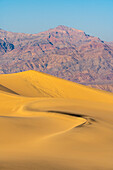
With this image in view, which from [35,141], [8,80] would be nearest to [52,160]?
[35,141]

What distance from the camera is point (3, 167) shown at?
15.8 feet

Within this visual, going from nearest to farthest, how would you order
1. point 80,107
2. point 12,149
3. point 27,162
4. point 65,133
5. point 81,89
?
1. point 27,162
2. point 12,149
3. point 65,133
4. point 80,107
5. point 81,89

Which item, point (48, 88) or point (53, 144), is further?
point (48, 88)

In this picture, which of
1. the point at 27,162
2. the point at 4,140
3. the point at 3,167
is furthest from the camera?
the point at 4,140

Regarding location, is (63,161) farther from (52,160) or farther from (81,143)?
(81,143)

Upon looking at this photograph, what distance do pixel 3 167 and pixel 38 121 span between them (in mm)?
4787

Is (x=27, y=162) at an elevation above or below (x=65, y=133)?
below

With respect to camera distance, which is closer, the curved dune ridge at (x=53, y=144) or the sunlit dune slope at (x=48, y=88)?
the curved dune ridge at (x=53, y=144)

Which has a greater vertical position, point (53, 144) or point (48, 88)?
point (48, 88)

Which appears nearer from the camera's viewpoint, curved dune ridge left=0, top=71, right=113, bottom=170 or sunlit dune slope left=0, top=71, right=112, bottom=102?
curved dune ridge left=0, top=71, right=113, bottom=170

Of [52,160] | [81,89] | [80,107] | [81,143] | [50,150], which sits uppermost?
[81,89]

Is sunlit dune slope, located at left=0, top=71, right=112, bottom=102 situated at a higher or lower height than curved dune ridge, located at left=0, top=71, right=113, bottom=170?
higher

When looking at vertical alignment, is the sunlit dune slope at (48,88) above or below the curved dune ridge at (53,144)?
above

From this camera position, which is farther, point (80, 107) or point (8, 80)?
point (8, 80)
